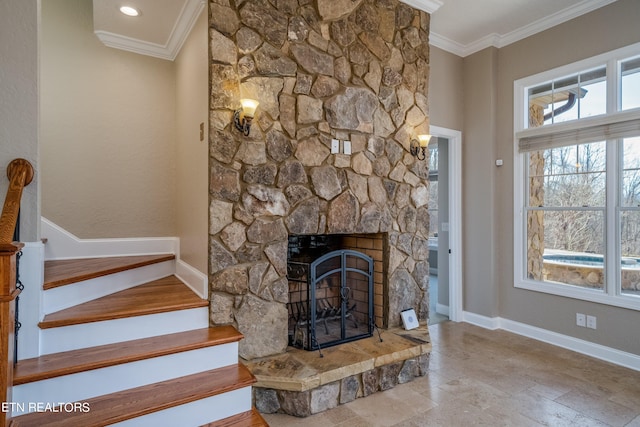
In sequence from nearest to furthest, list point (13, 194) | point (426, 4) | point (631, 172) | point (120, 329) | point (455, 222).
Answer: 1. point (13, 194)
2. point (120, 329)
3. point (631, 172)
4. point (426, 4)
5. point (455, 222)

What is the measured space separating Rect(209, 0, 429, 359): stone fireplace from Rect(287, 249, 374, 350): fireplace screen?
167 millimetres

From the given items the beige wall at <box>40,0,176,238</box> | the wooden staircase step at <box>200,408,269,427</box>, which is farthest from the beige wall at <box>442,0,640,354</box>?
the beige wall at <box>40,0,176,238</box>

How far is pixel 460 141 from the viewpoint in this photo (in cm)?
433

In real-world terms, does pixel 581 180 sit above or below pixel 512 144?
below

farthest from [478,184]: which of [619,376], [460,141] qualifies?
[619,376]

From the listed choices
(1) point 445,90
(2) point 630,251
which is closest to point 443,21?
(1) point 445,90

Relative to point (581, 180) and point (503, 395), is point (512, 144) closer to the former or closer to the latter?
point (581, 180)

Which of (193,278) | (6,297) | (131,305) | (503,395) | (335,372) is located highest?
(6,297)

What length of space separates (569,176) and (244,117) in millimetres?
3446

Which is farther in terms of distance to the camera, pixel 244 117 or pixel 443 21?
pixel 443 21

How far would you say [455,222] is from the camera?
14.0 feet

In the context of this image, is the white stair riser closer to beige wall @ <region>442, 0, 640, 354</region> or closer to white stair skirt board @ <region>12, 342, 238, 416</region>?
white stair skirt board @ <region>12, 342, 238, 416</region>

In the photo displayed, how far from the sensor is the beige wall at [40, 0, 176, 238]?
127 inches

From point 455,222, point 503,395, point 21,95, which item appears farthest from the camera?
point 455,222
